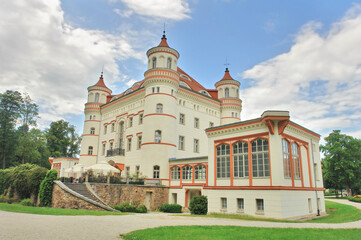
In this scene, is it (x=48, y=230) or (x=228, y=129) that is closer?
(x=48, y=230)

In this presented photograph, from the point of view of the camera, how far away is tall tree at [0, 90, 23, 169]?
43938mm

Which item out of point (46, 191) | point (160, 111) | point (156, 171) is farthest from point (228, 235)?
point (160, 111)

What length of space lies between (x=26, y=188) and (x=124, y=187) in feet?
30.3

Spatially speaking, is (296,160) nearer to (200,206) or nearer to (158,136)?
(200,206)

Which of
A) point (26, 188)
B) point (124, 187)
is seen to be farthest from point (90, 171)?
point (26, 188)

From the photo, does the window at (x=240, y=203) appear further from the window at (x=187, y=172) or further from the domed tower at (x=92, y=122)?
the domed tower at (x=92, y=122)

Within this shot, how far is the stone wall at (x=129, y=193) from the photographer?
79.8ft

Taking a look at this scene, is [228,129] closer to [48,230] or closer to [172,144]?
[172,144]

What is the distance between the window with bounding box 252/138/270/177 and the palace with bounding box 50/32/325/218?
0.07 metres

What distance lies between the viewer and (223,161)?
20.6 metres

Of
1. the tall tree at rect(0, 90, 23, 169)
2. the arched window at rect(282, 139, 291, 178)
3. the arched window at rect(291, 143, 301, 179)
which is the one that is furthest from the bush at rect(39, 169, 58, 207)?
the tall tree at rect(0, 90, 23, 169)

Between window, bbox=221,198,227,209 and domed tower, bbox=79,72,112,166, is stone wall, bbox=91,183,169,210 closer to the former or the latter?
window, bbox=221,198,227,209

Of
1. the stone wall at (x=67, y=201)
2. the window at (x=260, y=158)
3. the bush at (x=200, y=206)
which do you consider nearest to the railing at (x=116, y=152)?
the stone wall at (x=67, y=201)

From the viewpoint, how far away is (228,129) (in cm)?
2050
